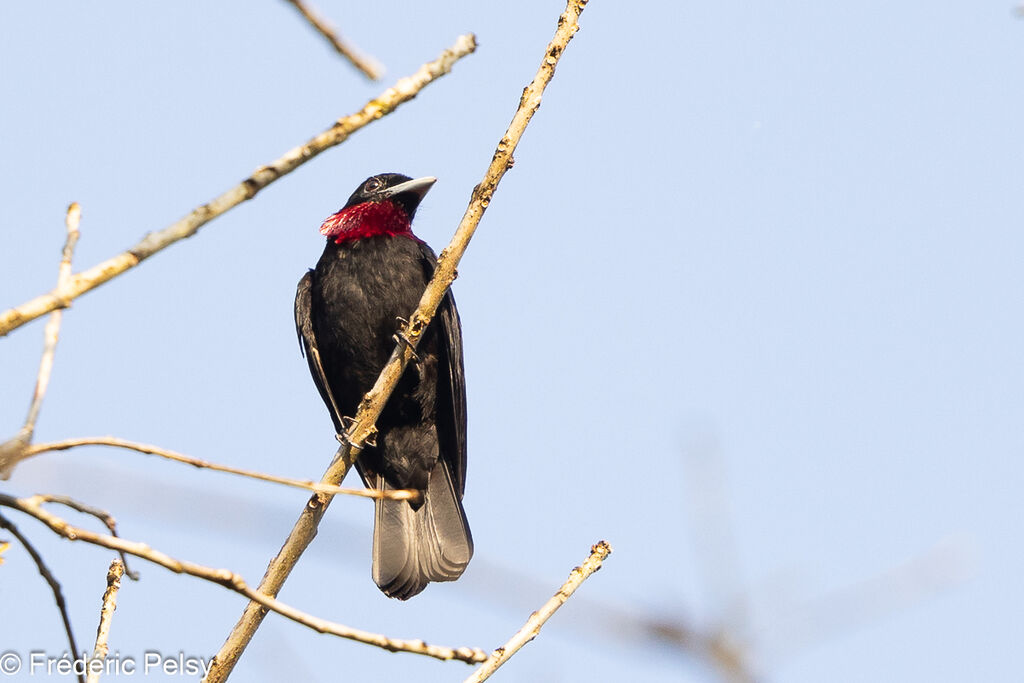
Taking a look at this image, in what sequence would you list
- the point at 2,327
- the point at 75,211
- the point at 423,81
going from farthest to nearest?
1. the point at 75,211
2. the point at 423,81
3. the point at 2,327

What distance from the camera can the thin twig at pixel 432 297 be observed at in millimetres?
3303

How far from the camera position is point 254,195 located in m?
1.99

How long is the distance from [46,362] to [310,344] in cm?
372

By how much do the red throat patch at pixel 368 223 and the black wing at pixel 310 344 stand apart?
35cm

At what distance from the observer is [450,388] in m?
5.75

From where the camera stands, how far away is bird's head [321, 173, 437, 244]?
6.12 metres

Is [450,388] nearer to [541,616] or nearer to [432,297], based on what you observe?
[432,297]

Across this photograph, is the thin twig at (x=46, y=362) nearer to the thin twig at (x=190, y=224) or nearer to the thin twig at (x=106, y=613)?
the thin twig at (x=190, y=224)

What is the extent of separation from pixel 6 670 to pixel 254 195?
1585 mm

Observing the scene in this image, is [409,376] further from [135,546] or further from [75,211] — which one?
[135,546]

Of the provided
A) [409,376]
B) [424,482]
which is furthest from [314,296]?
[424,482]

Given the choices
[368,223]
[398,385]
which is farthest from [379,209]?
[398,385]

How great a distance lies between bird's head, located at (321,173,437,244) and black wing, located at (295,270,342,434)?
1.16 feet

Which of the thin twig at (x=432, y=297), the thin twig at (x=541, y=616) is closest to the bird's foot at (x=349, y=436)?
the thin twig at (x=432, y=297)
